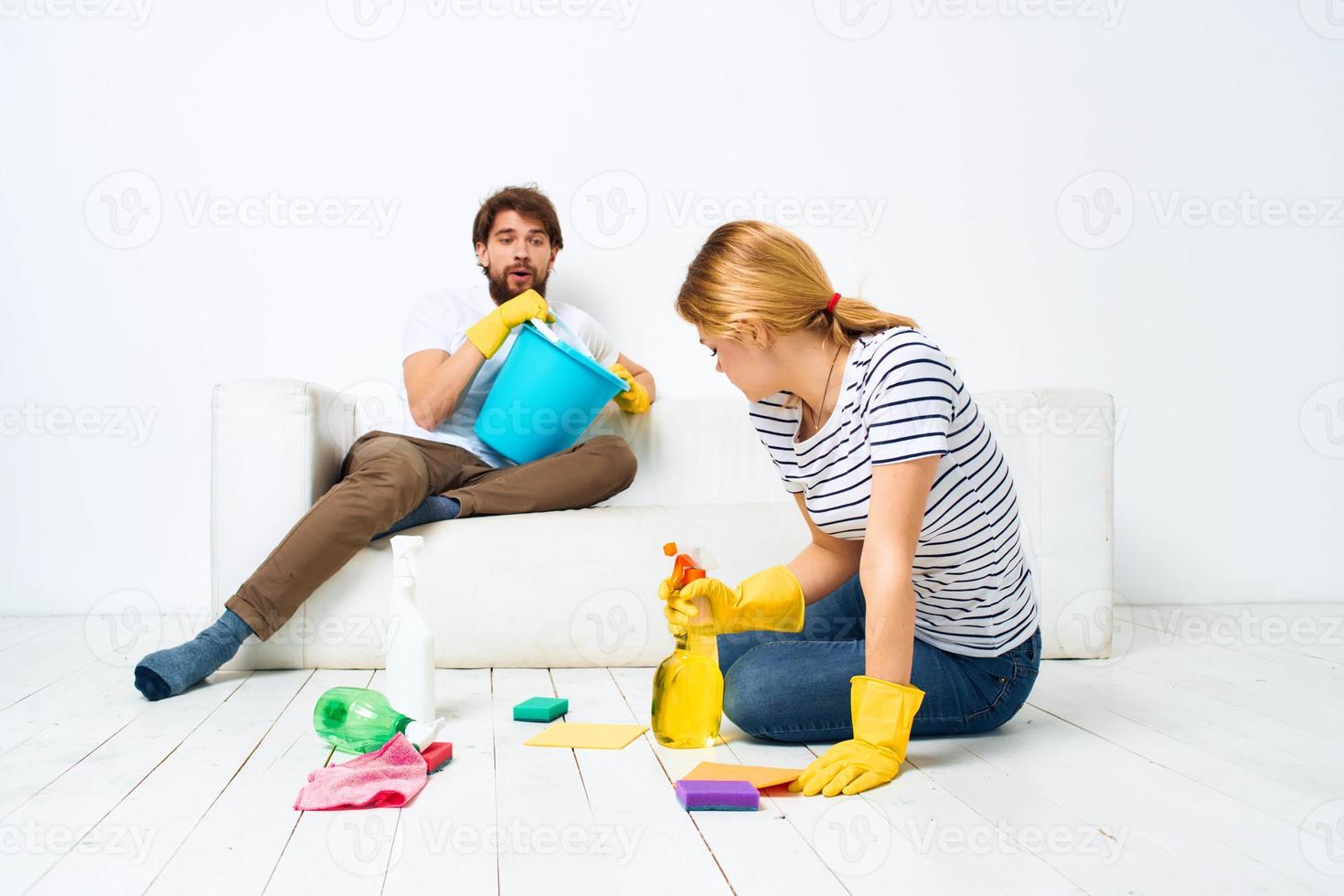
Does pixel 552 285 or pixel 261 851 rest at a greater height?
pixel 552 285

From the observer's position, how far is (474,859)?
996mm

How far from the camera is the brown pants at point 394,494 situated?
1.80 metres

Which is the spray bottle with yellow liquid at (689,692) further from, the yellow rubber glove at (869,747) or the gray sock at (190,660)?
the gray sock at (190,660)

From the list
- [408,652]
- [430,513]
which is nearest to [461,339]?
[430,513]

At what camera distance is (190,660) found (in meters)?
1.70

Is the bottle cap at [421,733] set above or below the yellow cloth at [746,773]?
below

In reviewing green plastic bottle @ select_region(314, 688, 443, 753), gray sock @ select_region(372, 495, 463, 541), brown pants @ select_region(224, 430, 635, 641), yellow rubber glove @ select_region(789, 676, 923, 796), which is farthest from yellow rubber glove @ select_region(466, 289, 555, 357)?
yellow rubber glove @ select_region(789, 676, 923, 796)

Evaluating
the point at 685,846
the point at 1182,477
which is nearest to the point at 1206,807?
the point at 685,846

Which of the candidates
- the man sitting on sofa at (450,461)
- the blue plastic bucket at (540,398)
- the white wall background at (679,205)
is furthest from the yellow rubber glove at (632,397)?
the white wall background at (679,205)

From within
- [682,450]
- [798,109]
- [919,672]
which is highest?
[798,109]

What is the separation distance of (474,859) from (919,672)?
0.63 m

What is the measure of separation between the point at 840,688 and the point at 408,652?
592 mm

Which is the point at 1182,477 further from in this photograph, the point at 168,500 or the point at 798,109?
the point at 168,500

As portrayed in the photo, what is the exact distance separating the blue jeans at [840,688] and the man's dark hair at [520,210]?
4.49 feet
